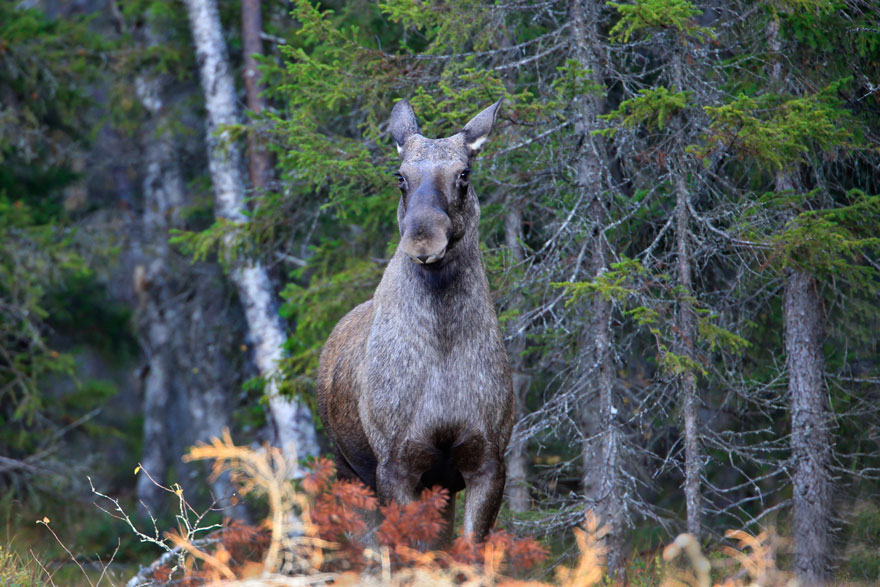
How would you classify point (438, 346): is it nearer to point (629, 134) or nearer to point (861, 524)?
point (629, 134)

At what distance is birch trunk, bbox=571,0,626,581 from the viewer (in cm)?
808

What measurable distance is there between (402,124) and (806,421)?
465cm

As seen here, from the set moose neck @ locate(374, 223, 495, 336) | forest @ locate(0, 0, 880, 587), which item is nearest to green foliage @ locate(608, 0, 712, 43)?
forest @ locate(0, 0, 880, 587)

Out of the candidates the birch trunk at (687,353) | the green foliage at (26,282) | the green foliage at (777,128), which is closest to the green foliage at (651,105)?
the green foliage at (777,128)

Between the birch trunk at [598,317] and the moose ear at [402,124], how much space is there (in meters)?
2.04

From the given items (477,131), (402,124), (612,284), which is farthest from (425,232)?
(612,284)

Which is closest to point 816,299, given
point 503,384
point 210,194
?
point 503,384

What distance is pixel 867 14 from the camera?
8.01 meters

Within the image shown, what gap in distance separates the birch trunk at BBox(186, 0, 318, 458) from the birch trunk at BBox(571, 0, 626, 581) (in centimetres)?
424

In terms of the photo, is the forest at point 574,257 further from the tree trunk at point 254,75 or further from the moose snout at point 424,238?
the moose snout at point 424,238

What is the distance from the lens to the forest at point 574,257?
7172mm

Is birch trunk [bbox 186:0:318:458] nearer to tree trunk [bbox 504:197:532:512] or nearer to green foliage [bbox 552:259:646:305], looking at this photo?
tree trunk [bbox 504:197:532:512]

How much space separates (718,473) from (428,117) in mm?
6841

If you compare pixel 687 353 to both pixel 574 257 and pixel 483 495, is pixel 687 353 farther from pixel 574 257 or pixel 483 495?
pixel 483 495
